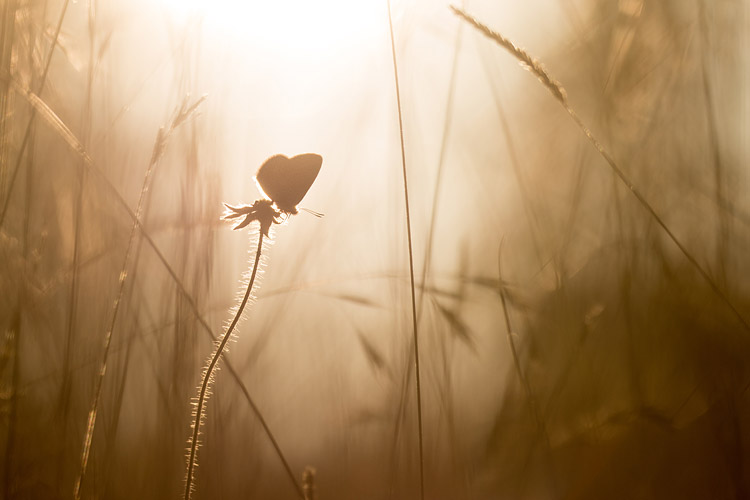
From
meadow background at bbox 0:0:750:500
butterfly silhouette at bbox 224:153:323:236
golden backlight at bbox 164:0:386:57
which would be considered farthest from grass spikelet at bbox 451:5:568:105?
golden backlight at bbox 164:0:386:57

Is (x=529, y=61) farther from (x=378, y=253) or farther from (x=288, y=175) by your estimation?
(x=378, y=253)

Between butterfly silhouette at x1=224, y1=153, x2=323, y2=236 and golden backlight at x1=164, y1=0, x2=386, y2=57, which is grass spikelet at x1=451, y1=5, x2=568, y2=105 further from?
golden backlight at x1=164, y1=0, x2=386, y2=57

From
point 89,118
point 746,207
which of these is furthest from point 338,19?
point 746,207

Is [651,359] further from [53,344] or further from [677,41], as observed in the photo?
[53,344]

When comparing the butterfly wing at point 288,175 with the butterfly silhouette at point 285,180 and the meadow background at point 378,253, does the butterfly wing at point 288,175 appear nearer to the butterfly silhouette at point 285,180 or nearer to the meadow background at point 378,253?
the butterfly silhouette at point 285,180

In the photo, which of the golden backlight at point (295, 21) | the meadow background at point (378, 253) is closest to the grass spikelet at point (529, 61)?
the meadow background at point (378, 253)

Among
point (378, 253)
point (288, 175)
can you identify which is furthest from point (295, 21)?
point (288, 175)

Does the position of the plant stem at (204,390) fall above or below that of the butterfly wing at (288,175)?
below
